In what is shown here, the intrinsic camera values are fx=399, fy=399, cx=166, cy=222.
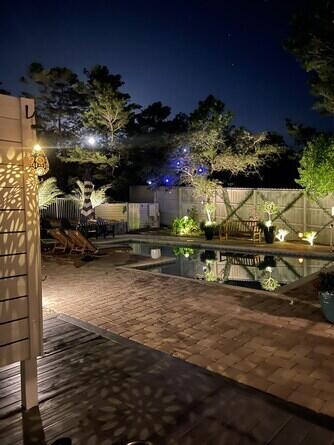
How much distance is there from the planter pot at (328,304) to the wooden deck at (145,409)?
237cm

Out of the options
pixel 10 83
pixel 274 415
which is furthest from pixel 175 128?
pixel 274 415

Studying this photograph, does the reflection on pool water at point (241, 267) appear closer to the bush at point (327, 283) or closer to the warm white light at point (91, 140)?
the bush at point (327, 283)

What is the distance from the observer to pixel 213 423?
3184 millimetres

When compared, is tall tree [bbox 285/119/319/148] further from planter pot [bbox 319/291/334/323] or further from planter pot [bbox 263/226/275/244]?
planter pot [bbox 319/291/334/323]

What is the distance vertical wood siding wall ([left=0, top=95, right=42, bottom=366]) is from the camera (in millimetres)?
3229

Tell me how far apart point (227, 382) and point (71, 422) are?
1.50 meters

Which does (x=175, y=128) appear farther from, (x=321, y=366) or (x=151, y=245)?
(x=321, y=366)

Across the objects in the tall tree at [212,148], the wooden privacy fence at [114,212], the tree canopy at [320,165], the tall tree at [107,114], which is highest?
the tall tree at [107,114]

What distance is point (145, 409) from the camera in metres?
3.41

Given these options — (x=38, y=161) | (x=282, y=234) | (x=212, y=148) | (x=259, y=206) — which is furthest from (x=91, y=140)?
(x=38, y=161)

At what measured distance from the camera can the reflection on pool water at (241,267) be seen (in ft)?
31.0

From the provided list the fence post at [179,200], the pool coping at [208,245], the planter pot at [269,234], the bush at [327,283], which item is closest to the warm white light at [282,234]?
the planter pot at [269,234]

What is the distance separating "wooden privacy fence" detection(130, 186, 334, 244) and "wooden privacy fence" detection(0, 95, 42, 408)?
12815 millimetres

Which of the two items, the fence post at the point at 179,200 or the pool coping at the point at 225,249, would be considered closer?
the pool coping at the point at 225,249
